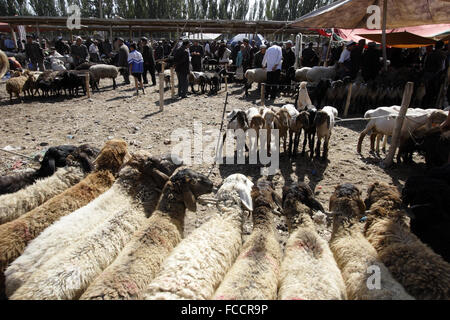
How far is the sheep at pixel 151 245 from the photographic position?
7.29 ft

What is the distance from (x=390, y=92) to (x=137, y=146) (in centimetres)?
974

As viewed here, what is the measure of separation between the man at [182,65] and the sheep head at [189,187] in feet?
31.5

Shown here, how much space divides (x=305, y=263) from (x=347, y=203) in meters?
1.08

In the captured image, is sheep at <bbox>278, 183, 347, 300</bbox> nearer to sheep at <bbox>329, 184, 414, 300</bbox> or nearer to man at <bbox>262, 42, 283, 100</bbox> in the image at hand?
sheep at <bbox>329, 184, 414, 300</bbox>

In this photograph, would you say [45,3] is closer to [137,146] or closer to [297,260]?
[137,146]

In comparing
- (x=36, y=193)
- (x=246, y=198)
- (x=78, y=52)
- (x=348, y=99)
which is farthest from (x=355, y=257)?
(x=78, y=52)

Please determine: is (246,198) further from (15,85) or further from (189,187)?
(15,85)

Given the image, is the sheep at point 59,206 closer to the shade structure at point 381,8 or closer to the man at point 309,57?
the shade structure at point 381,8

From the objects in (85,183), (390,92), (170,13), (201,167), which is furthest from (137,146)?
(170,13)

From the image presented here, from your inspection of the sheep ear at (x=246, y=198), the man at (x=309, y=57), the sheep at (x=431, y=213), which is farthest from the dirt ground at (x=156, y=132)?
the man at (x=309, y=57)

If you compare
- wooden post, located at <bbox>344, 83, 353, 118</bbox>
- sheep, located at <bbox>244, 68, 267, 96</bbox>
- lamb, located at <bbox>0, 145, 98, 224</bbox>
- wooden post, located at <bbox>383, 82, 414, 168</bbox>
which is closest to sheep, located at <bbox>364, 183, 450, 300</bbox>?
wooden post, located at <bbox>383, 82, 414, 168</bbox>

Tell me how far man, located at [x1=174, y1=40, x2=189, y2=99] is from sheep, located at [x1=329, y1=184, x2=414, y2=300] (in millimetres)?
10351

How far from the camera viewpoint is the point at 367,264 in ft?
8.61

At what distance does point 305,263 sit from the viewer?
8.71 ft
